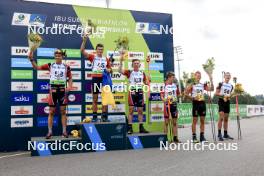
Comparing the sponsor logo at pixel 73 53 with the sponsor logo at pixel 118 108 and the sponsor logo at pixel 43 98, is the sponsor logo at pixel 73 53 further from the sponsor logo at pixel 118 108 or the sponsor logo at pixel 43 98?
the sponsor logo at pixel 118 108

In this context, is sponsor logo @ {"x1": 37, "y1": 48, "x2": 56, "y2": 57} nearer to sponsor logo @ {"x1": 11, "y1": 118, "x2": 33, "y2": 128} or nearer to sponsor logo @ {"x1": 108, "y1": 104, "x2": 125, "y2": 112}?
sponsor logo @ {"x1": 11, "y1": 118, "x2": 33, "y2": 128}

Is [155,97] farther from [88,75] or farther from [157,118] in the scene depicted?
[88,75]

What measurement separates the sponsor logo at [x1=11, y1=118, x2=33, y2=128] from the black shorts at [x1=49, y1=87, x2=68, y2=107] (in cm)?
121

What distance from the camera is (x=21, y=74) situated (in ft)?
33.2

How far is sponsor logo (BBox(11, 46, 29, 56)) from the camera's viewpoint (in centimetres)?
1009

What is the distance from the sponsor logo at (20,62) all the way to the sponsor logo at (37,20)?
3.41 ft

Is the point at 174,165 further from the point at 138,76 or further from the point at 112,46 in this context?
the point at 112,46

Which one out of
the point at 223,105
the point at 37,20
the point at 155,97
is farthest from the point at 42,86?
the point at 223,105

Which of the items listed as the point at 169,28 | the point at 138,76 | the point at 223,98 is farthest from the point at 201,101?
the point at 169,28

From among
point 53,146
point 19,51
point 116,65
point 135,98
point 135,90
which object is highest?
point 19,51

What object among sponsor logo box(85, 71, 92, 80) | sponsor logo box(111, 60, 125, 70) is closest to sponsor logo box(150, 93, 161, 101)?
sponsor logo box(111, 60, 125, 70)

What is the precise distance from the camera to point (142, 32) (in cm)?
1150

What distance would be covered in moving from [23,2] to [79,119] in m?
3.62

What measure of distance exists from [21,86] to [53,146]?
2.29 meters
